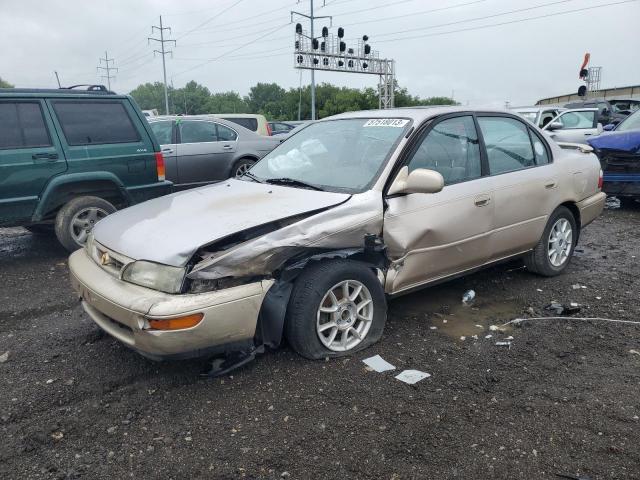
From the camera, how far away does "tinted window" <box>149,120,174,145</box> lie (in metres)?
9.66

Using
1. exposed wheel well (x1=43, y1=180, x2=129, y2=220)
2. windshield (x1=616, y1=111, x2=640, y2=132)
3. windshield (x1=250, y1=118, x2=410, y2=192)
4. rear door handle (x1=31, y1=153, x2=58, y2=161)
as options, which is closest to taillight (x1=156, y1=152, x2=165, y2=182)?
exposed wheel well (x1=43, y1=180, x2=129, y2=220)

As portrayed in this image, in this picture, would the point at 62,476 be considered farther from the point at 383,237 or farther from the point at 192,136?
the point at 192,136

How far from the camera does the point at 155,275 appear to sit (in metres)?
3.04

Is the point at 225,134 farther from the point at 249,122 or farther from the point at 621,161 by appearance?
the point at 621,161

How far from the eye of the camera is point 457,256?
163 inches

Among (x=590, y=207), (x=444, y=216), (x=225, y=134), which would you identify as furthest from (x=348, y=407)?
(x=225, y=134)

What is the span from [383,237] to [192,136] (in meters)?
7.06

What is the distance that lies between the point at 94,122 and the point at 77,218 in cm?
116

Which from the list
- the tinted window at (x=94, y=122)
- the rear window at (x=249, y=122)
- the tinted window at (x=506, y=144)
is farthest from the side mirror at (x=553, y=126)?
the tinted window at (x=94, y=122)

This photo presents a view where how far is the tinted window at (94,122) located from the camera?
20.1 feet

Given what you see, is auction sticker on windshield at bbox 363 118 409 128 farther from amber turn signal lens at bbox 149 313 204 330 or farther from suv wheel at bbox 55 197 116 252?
suv wheel at bbox 55 197 116 252

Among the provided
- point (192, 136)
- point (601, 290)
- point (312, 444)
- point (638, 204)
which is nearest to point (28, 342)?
point (312, 444)

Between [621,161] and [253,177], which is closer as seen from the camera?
[253,177]

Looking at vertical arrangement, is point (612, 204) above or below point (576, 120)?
below
